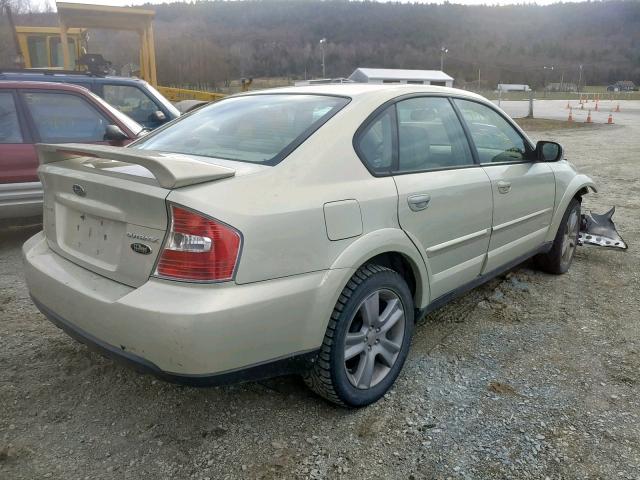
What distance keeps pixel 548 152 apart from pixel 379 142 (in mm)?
1794

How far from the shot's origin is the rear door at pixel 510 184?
3.35 metres

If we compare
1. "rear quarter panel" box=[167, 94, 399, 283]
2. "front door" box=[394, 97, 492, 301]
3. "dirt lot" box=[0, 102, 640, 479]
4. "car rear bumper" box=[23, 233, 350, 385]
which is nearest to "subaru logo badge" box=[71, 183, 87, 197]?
"car rear bumper" box=[23, 233, 350, 385]

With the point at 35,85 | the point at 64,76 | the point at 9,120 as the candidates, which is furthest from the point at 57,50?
the point at 9,120

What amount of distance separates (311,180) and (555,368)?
1.82 meters

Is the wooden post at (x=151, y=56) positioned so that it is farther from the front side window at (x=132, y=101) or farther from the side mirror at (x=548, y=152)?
the side mirror at (x=548, y=152)

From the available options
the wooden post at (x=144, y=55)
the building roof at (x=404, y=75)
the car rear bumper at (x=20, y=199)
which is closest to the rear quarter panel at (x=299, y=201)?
the car rear bumper at (x=20, y=199)

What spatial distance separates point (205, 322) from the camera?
6.27 feet

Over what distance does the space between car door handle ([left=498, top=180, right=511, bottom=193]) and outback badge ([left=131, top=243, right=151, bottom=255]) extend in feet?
7.27

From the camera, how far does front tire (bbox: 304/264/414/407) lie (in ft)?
7.68

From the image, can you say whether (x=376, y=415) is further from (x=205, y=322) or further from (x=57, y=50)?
(x=57, y=50)

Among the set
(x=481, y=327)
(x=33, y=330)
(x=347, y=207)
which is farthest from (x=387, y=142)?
(x=33, y=330)

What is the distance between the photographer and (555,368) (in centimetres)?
298

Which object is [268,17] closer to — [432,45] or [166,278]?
[432,45]

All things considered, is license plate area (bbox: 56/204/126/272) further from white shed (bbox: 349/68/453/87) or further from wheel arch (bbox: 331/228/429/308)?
white shed (bbox: 349/68/453/87)
